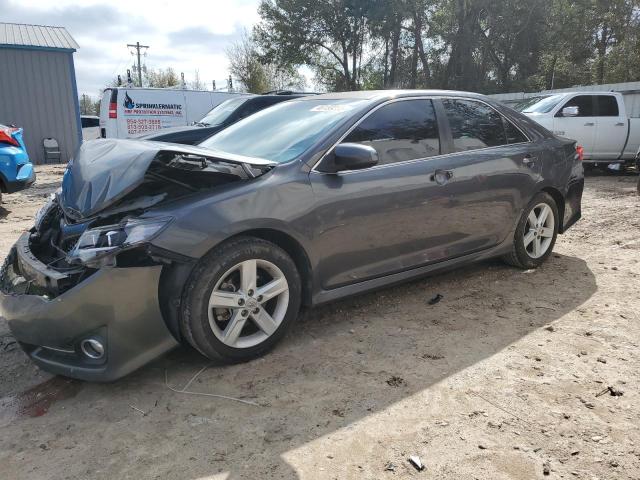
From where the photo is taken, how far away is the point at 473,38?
27.8m

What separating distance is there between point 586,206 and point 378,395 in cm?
620

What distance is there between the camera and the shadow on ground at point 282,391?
2229 mm

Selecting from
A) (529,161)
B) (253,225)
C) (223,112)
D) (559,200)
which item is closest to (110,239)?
(253,225)

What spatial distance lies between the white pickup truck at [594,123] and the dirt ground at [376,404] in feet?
25.7

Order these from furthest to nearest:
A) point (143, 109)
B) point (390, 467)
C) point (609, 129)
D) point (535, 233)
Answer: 1. point (143, 109)
2. point (609, 129)
3. point (535, 233)
4. point (390, 467)

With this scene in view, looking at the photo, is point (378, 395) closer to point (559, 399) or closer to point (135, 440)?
point (559, 399)

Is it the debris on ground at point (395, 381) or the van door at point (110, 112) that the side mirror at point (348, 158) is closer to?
the debris on ground at point (395, 381)

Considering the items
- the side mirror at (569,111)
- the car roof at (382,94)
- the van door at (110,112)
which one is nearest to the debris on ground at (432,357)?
the car roof at (382,94)

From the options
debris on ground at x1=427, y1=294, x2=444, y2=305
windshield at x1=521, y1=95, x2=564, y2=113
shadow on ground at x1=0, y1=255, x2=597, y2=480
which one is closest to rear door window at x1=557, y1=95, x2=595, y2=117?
windshield at x1=521, y1=95, x2=564, y2=113

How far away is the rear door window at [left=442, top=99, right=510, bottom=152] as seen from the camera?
3960 millimetres

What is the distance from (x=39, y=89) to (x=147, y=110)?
20.9 ft

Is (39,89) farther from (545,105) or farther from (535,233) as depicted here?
(535,233)

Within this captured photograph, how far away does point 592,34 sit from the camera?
27969 millimetres

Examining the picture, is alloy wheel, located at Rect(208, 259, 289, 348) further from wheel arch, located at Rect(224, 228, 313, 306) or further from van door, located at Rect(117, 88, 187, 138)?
van door, located at Rect(117, 88, 187, 138)
